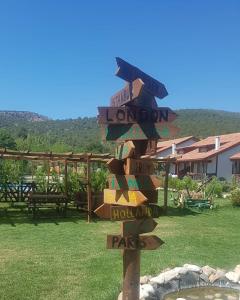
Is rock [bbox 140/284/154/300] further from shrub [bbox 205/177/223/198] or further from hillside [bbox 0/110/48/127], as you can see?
hillside [bbox 0/110/48/127]

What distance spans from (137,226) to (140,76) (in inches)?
62.2

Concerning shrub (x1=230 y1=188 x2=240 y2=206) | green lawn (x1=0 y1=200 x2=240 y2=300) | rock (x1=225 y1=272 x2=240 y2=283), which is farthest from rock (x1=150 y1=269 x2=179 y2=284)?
shrub (x1=230 y1=188 x2=240 y2=206)

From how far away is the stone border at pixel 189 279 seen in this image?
665 centimetres

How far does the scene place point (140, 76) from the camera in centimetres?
481

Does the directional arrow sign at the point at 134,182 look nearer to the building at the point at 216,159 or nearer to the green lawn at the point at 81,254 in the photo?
the green lawn at the point at 81,254

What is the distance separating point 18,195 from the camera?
18.3m

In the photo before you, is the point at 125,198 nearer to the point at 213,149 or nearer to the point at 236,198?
the point at 236,198

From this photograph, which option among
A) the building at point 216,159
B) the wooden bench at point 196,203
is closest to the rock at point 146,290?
the wooden bench at point 196,203

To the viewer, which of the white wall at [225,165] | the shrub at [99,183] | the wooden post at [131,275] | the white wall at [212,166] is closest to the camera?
the wooden post at [131,275]

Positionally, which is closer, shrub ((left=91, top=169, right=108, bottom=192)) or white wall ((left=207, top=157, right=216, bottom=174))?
shrub ((left=91, top=169, right=108, bottom=192))

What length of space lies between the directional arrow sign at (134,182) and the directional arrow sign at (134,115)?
1.93 ft

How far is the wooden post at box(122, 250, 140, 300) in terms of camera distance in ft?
16.0

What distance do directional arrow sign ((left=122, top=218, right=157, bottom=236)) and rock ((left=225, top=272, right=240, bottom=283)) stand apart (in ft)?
9.09

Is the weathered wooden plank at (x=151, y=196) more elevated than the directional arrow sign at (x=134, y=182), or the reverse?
the directional arrow sign at (x=134, y=182)
